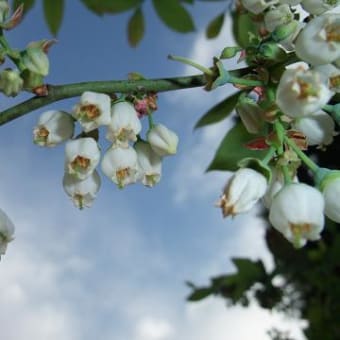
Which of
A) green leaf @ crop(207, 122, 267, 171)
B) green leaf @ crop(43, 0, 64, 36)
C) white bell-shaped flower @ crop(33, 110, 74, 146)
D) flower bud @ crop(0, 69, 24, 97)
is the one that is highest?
flower bud @ crop(0, 69, 24, 97)

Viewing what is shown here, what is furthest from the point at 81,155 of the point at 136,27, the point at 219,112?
the point at 136,27

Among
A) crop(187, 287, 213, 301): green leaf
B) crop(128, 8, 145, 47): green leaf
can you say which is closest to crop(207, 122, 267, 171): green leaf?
crop(128, 8, 145, 47): green leaf

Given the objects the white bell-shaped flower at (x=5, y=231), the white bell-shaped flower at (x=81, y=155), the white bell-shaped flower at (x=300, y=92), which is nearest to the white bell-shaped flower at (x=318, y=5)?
the white bell-shaped flower at (x=300, y=92)

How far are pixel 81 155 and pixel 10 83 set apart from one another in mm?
94

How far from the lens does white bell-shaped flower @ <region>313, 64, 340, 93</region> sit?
1.94ft

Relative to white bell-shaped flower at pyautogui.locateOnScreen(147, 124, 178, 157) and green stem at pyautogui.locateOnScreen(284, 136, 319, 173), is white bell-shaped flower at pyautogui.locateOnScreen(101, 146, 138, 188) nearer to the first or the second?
white bell-shaped flower at pyautogui.locateOnScreen(147, 124, 178, 157)

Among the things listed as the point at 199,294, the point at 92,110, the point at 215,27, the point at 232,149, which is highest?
the point at 92,110

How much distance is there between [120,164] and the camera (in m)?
0.65

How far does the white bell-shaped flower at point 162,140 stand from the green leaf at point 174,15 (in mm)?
719

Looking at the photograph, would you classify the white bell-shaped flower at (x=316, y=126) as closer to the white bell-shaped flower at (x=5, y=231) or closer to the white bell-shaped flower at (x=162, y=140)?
the white bell-shaped flower at (x=162, y=140)

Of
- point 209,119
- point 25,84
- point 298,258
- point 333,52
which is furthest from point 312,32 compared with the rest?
point 298,258

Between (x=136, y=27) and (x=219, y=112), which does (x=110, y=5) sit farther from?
(x=219, y=112)

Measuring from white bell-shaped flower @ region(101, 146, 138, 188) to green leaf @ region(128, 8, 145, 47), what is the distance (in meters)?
0.92

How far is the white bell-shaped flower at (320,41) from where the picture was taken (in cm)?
58
